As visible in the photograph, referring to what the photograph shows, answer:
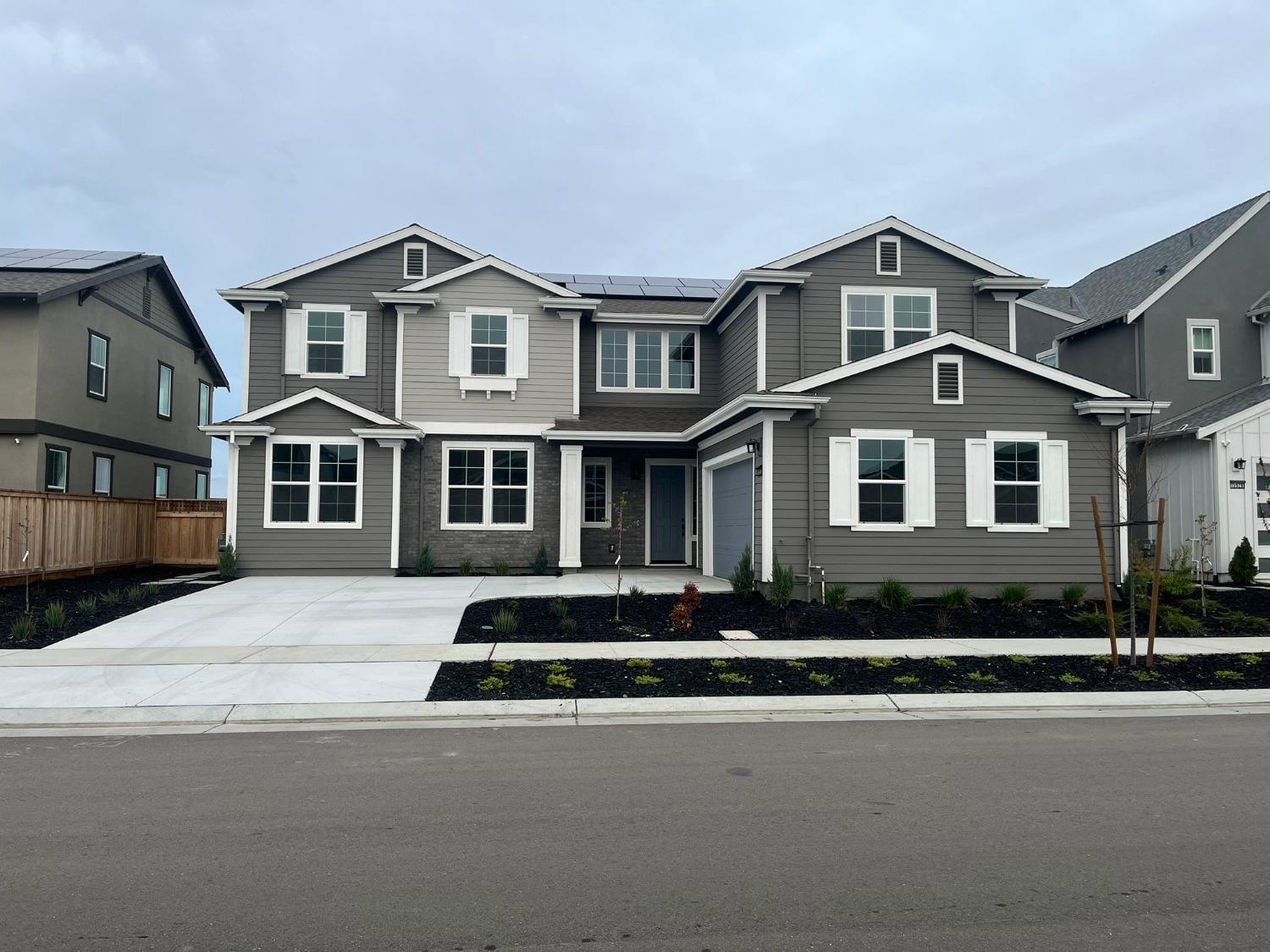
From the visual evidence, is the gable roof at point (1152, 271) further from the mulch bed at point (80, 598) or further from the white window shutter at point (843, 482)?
the mulch bed at point (80, 598)

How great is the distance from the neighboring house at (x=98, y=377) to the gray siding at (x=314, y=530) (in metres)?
5.43

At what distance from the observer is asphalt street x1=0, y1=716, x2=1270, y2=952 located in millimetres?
3871

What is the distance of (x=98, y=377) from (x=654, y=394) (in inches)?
568

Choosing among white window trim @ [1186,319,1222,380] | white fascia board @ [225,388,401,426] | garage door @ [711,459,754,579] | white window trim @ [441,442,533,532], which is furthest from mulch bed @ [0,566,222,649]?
white window trim @ [1186,319,1222,380]

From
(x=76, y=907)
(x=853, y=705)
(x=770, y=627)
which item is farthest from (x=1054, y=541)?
(x=76, y=907)

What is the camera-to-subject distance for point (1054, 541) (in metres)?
15.8

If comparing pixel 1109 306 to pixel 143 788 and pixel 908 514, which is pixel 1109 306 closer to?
pixel 908 514

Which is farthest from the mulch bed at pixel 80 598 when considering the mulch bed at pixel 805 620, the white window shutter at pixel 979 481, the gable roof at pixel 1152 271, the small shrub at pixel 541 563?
the gable roof at pixel 1152 271

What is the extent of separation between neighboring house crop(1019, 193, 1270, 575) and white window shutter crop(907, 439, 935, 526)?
20.3 feet

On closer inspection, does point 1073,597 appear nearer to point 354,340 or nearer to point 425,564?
point 425,564

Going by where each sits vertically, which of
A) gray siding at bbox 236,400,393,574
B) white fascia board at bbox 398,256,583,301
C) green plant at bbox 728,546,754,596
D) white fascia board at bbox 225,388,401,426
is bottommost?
green plant at bbox 728,546,754,596

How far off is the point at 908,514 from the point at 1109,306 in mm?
12104

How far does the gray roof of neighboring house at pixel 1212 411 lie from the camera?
1914 centimetres

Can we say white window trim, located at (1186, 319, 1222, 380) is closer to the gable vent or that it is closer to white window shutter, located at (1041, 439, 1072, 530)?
the gable vent
